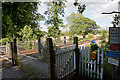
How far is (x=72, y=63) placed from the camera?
3652mm

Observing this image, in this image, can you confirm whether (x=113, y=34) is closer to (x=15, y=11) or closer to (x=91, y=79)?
(x=91, y=79)

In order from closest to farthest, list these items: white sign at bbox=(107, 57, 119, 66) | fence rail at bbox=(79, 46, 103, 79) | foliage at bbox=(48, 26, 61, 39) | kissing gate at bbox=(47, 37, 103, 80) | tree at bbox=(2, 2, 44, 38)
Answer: white sign at bbox=(107, 57, 119, 66), kissing gate at bbox=(47, 37, 103, 80), fence rail at bbox=(79, 46, 103, 79), tree at bbox=(2, 2, 44, 38), foliage at bbox=(48, 26, 61, 39)

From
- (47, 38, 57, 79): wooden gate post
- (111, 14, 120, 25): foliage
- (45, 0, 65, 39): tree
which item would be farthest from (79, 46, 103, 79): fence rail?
(45, 0, 65, 39): tree

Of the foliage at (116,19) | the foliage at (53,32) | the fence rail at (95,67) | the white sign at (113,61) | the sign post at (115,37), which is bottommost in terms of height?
the fence rail at (95,67)

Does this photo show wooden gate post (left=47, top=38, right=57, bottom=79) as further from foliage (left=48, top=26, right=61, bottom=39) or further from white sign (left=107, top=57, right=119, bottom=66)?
foliage (left=48, top=26, right=61, bottom=39)

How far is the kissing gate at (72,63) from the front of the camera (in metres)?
2.79

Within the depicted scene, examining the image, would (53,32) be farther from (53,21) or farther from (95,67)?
(95,67)

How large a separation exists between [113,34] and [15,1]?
6.90 m

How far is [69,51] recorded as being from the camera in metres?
3.45

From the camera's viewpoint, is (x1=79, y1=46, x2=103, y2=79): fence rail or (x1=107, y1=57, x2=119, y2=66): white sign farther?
(x1=79, y1=46, x2=103, y2=79): fence rail

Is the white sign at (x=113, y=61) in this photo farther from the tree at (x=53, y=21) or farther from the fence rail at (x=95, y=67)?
the tree at (x=53, y=21)

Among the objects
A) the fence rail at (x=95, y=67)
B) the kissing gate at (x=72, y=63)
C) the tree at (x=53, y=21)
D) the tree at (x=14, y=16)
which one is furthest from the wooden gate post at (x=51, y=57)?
the tree at (x=53, y=21)

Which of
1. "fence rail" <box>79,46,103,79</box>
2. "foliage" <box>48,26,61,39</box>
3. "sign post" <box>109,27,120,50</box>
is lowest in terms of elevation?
"fence rail" <box>79,46,103,79</box>

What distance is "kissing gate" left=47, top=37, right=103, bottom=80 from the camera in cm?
279
